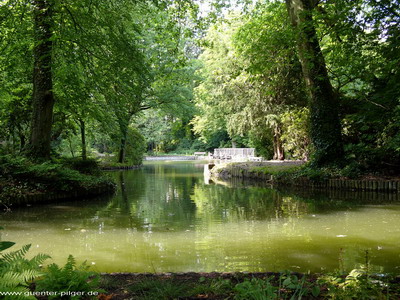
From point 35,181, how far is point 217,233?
622 cm

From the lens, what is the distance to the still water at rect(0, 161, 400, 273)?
419 cm

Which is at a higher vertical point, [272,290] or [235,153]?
[235,153]

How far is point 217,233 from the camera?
5785 mm

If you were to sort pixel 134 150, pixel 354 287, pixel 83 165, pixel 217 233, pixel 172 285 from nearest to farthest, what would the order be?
1. pixel 354 287
2. pixel 172 285
3. pixel 217 233
4. pixel 83 165
5. pixel 134 150

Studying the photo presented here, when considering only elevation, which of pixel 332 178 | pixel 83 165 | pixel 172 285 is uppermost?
pixel 83 165

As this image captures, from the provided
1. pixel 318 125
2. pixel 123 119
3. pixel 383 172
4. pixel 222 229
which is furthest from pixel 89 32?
pixel 383 172

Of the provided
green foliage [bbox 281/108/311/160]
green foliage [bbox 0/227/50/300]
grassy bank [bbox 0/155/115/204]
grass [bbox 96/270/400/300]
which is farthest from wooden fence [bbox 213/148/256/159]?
green foliage [bbox 0/227/50/300]

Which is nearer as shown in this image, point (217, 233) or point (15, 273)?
point (15, 273)

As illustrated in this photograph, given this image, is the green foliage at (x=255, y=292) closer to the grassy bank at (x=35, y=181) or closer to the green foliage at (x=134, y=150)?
the grassy bank at (x=35, y=181)

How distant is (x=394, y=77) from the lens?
183 inches

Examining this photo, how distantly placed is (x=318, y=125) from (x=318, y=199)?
14.2 ft

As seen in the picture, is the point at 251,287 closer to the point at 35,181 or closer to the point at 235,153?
the point at 35,181

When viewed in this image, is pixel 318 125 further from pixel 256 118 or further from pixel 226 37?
pixel 226 37

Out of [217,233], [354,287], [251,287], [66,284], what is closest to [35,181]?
[217,233]
